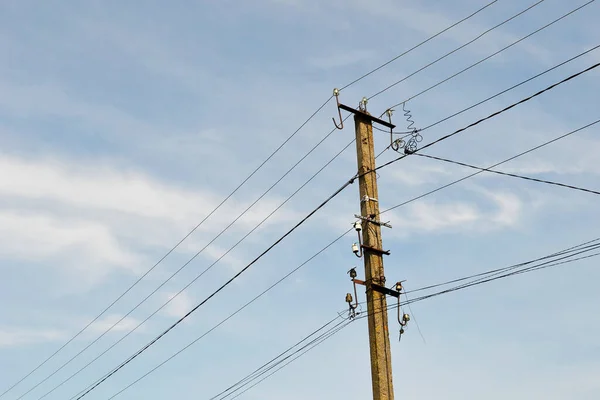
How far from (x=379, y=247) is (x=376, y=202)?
3.13ft

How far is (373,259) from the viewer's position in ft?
55.3

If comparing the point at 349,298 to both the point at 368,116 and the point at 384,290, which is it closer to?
the point at 384,290

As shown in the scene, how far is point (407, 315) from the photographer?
17141 mm

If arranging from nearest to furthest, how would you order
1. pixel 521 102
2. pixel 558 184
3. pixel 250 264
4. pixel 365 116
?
1. pixel 521 102
2. pixel 558 184
3. pixel 365 116
4. pixel 250 264

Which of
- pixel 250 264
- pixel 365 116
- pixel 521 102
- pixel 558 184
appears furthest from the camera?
pixel 250 264

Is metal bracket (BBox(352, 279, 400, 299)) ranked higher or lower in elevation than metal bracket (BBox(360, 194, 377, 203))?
lower

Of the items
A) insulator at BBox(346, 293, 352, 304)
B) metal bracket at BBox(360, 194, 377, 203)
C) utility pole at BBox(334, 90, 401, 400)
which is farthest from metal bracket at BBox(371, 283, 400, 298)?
metal bracket at BBox(360, 194, 377, 203)

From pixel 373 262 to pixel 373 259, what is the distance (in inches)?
2.5

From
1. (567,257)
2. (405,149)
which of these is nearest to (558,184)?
(567,257)

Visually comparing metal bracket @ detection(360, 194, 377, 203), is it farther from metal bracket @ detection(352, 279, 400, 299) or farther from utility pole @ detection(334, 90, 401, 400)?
metal bracket @ detection(352, 279, 400, 299)

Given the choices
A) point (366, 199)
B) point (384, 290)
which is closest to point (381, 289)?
point (384, 290)

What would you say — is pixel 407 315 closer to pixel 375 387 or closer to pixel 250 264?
pixel 375 387

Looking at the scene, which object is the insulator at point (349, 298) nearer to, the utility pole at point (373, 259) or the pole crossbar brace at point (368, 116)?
the utility pole at point (373, 259)

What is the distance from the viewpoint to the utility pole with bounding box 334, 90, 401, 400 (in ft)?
51.4
